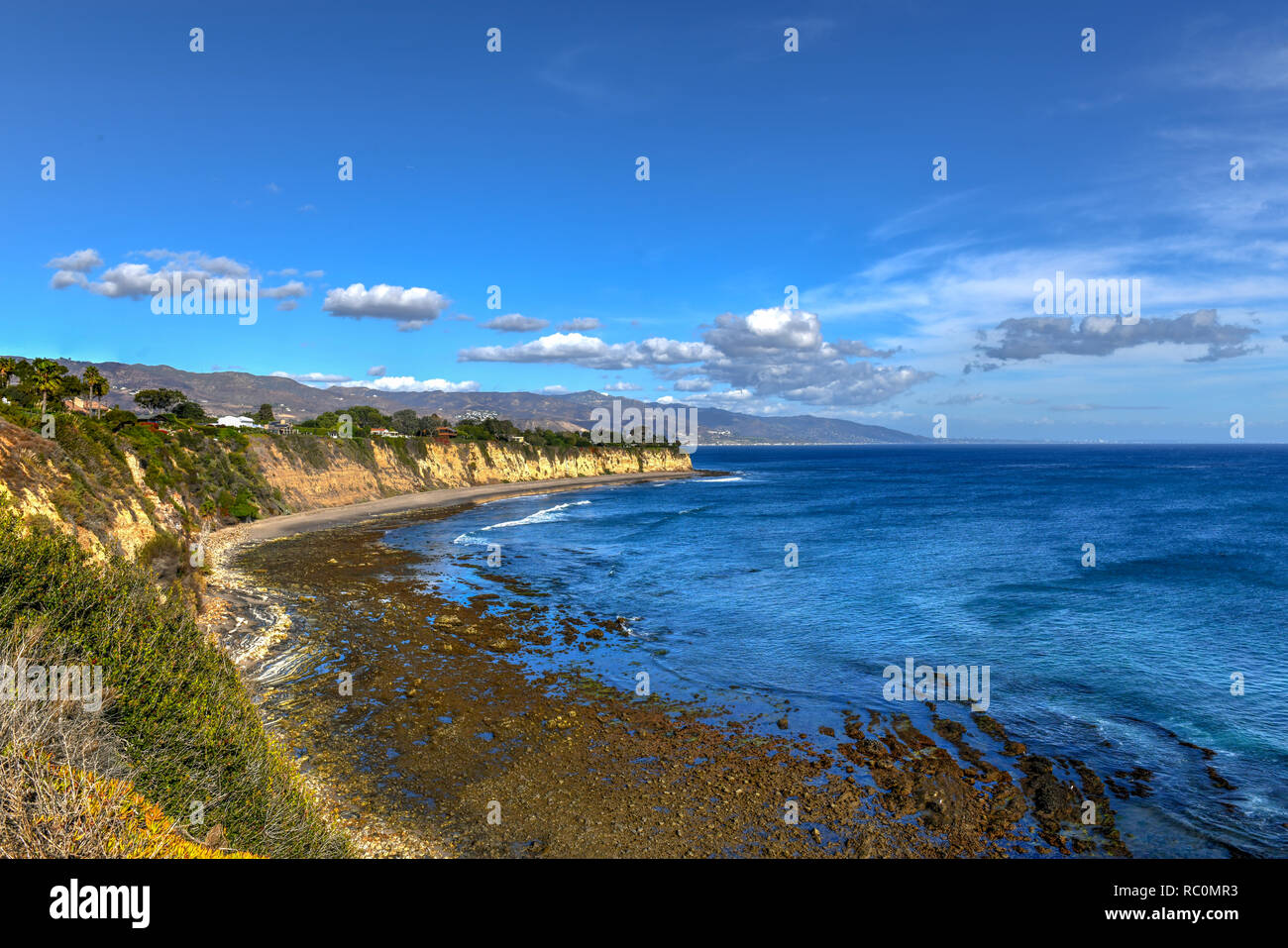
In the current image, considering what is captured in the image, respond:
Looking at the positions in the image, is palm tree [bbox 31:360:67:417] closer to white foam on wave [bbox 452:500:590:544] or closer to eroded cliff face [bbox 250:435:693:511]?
eroded cliff face [bbox 250:435:693:511]

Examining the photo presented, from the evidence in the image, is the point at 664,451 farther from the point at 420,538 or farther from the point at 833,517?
the point at 420,538

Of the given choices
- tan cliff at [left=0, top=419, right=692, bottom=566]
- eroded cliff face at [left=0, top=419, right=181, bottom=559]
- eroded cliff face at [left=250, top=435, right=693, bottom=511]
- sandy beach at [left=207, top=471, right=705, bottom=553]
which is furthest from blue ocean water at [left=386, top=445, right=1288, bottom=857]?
eroded cliff face at [left=250, top=435, right=693, bottom=511]

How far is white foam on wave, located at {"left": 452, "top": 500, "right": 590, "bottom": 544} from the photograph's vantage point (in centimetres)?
5976

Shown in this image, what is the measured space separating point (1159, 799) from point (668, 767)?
39.9 ft

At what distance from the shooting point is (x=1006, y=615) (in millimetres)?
35625

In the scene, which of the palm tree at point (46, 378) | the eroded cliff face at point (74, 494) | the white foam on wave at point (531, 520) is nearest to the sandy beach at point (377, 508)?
the white foam on wave at point (531, 520)

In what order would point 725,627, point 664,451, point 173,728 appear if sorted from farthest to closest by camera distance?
point 664,451 < point 725,627 < point 173,728

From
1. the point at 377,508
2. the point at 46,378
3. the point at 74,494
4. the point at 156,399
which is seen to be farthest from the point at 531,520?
the point at 156,399

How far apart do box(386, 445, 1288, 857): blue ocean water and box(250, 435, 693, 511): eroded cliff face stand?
1914 cm

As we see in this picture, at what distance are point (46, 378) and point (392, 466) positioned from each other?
44372mm

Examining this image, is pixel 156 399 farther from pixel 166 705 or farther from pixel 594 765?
pixel 166 705
